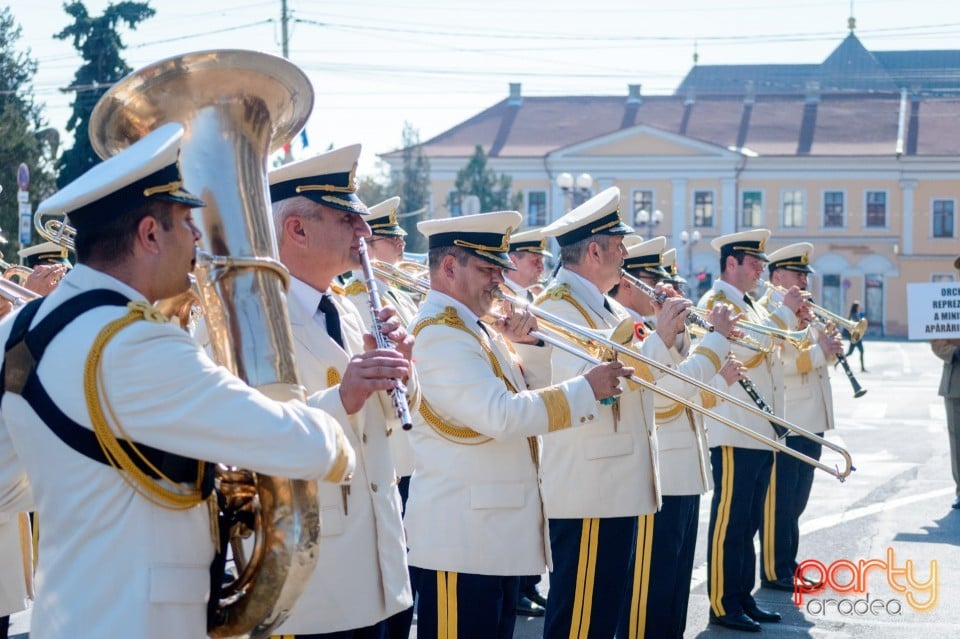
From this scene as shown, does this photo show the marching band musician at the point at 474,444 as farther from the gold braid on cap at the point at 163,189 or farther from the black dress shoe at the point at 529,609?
the black dress shoe at the point at 529,609

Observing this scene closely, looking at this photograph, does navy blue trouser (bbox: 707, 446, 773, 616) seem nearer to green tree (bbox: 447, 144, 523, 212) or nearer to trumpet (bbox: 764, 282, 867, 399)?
trumpet (bbox: 764, 282, 867, 399)

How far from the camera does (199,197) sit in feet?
10.7

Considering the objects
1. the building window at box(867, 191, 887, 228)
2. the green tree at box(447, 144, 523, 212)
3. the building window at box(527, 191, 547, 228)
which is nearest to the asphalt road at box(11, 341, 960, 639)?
the green tree at box(447, 144, 523, 212)

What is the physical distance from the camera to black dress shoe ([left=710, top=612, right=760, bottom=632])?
7.23m

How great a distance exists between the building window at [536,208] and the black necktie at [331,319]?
5790 cm

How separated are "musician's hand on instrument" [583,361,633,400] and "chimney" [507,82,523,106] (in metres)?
64.5

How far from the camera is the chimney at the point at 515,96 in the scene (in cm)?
6844

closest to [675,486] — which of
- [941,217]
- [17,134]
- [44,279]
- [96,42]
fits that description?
[44,279]

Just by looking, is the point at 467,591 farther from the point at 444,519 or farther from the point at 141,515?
the point at 141,515

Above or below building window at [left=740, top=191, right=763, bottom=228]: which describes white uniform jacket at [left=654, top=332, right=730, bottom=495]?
below

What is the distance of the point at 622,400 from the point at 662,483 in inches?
32.0

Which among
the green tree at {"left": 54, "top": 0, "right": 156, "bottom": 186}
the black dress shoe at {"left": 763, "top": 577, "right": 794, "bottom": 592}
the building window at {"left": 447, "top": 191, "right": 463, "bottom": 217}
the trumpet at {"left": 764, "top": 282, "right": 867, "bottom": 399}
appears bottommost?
the black dress shoe at {"left": 763, "top": 577, "right": 794, "bottom": 592}

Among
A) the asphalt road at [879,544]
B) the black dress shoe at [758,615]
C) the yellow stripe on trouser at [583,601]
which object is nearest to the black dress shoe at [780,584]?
the asphalt road at [879,544]

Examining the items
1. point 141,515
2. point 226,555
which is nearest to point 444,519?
point 226,555
